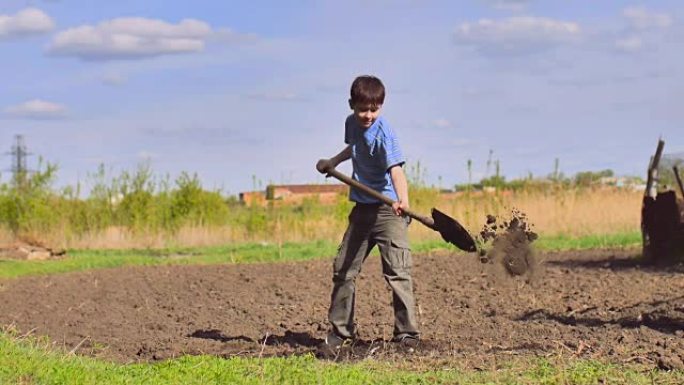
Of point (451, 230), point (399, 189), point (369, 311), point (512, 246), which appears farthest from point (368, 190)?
point (369, 311)

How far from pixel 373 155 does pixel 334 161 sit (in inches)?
11.5

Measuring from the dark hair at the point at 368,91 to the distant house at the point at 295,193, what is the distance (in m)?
17.8

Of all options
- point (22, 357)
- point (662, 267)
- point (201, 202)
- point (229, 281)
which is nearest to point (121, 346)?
point (22, 357)

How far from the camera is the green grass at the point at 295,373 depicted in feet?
20.6

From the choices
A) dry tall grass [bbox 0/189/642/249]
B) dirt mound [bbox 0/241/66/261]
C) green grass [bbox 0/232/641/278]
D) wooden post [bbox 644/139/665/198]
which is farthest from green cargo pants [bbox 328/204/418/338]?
dirt mound [bbox 0/241/66/261]

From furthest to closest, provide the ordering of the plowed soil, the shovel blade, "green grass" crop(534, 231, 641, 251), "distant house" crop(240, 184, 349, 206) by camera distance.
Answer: "distant house" crop(240, 184, 349, 206) < "green grass" crop(534, 231, 641, 251) < the shovel blade < the plowed soil

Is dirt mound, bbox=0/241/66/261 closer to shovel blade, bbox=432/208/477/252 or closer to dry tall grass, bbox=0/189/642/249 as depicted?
dry tall grass, bbox=0/189/642/249

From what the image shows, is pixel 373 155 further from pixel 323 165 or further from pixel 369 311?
pixel 369 311

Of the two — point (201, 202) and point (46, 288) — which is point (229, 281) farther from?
point (201, 202)

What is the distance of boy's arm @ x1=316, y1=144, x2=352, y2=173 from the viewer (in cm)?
780

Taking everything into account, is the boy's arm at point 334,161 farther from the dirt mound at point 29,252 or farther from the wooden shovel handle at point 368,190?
the dirt mound at point 29,252

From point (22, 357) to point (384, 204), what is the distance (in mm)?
2574

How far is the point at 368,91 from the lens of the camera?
7.69 metres

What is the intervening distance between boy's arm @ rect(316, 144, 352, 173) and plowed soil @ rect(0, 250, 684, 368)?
1.24 meters
